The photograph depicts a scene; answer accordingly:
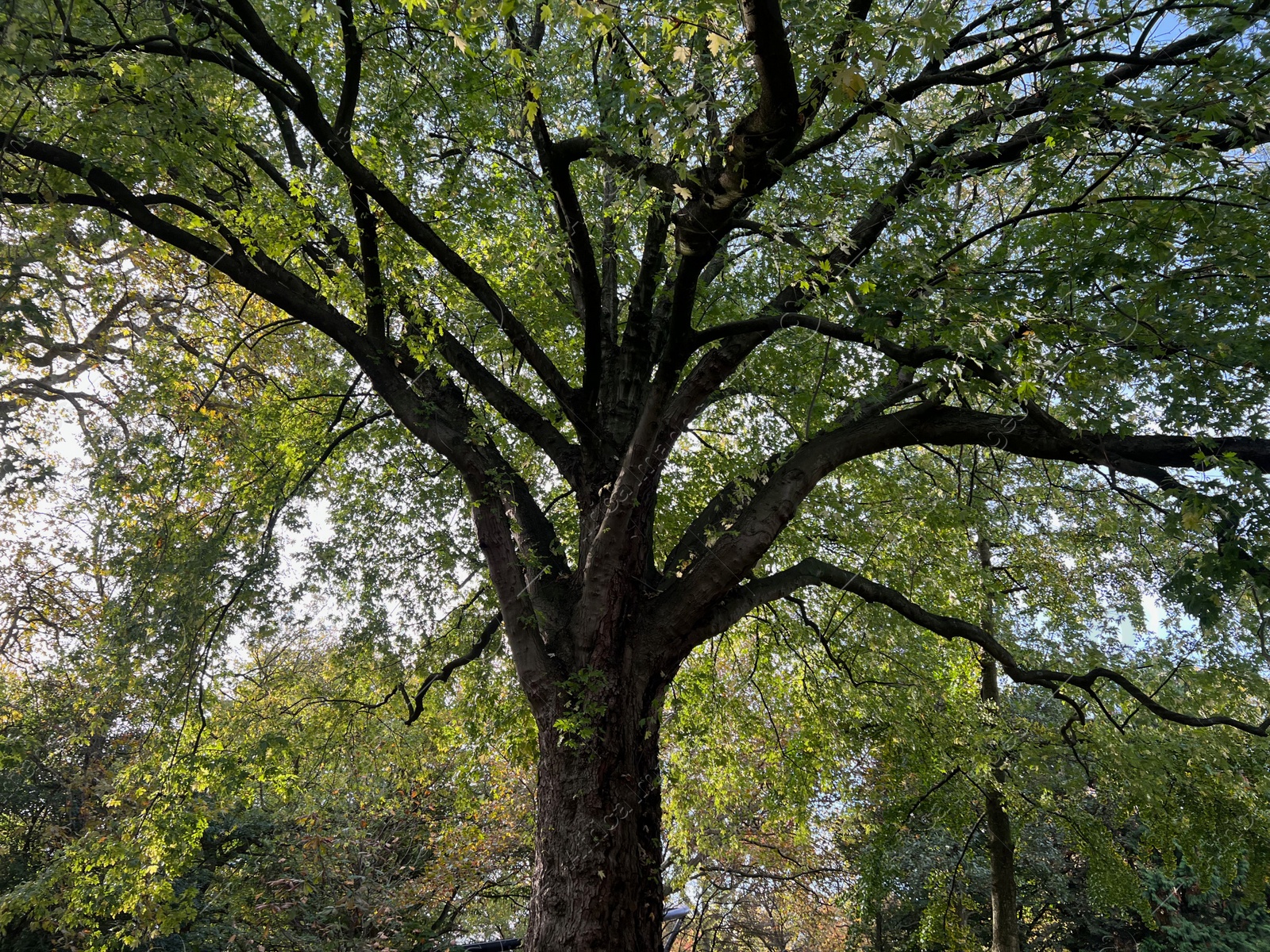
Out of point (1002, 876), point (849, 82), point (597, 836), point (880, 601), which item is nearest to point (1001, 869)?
point (1002, 876)

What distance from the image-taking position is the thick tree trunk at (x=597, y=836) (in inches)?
151

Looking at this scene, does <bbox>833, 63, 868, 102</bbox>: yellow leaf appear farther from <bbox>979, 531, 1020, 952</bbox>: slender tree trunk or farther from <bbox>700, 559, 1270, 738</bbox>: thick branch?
<bbox>979, 531, 1020, 952</bbox>: slender tree trunk

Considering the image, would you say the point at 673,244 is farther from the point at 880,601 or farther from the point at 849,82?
the point at 849,82

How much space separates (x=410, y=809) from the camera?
992cm

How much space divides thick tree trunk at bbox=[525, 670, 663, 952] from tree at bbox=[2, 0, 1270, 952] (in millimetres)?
19

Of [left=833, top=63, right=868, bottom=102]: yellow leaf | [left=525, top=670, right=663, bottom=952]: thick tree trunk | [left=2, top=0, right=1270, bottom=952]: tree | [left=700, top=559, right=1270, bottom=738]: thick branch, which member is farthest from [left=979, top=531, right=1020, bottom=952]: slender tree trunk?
[left=833, top=63, right=868, bottom=102]: yellow leaf

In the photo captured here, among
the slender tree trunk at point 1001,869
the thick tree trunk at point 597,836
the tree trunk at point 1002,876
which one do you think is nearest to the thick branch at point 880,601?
the thick tree trunk at point 597,836

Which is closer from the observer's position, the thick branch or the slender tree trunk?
the thick branch

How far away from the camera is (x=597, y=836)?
400cm

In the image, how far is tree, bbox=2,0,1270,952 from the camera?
130 inches

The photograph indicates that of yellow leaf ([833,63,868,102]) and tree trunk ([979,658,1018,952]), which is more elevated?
yellow leaf ([833,63,868,102])

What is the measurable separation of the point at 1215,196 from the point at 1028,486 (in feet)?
12.6

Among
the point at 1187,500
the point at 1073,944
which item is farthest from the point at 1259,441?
the point at 1073,944

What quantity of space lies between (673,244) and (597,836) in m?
4.14
